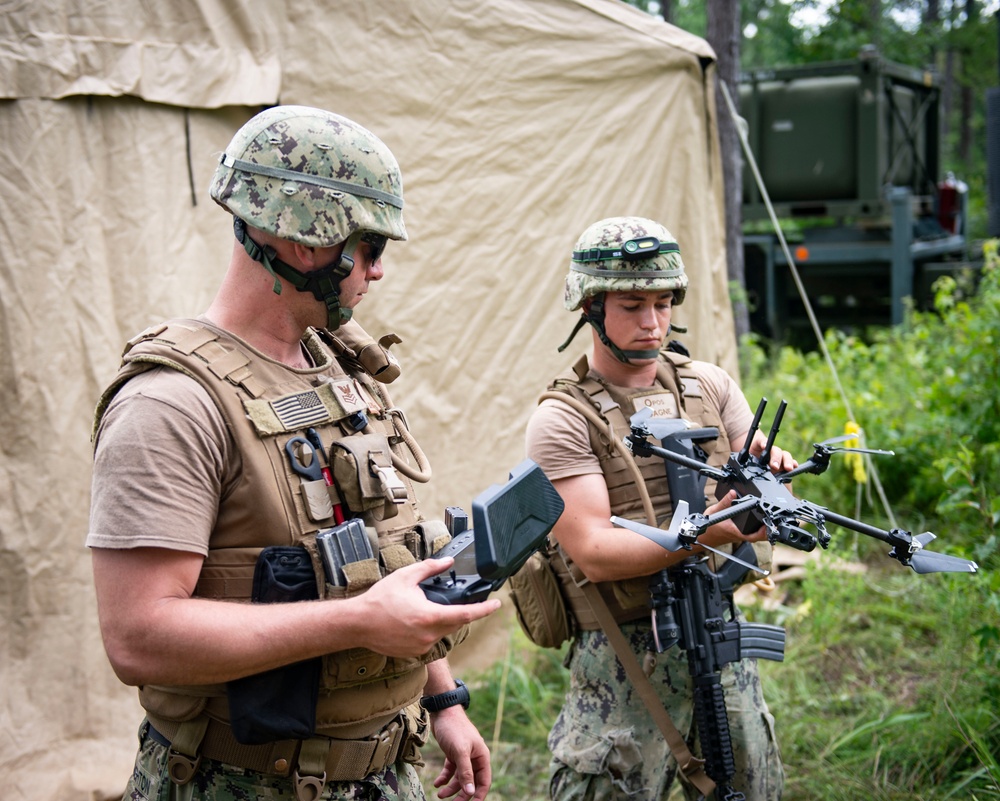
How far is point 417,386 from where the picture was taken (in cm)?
434

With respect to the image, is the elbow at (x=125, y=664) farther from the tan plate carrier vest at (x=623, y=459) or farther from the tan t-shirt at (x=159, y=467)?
the tan plate carrier vest at (x=623, y=459)

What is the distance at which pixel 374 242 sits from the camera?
1.90m

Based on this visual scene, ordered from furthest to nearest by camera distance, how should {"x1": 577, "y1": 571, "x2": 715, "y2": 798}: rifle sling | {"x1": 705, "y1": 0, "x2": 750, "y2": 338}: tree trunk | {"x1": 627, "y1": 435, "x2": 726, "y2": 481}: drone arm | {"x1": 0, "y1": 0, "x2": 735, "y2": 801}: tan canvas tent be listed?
1. {"x1": 705, "y1": 0, "x2": 750, "y2": 338}: tree trunk
2. {"x1": 0, "y1": 0, "x2": 735, "y2": 801}: tan canvas tent
3. {"x1": 577, "y1": 571, "x2": 715, "y2": 798}: rifle sling
4. {"x1": 627, "y1": 435, "x2": 726, "y2": 481}: drone arm

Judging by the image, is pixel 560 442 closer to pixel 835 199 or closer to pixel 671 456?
pixel 671 456

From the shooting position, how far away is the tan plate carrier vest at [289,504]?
1724mm

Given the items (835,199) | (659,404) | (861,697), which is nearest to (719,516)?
(659,404)

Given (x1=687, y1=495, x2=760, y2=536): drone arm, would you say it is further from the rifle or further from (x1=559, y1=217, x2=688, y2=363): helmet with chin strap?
(x1=559, y1=217, x2=688, y2=363): helmet with chin strap

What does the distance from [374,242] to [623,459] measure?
41.1 inches

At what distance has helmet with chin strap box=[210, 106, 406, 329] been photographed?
1.78 meters

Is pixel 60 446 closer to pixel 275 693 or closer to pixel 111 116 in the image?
pixel 111 116

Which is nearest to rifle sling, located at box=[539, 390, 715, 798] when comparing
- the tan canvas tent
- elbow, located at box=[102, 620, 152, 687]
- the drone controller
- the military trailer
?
the drone controller

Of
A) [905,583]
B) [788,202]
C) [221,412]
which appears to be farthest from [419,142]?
[788,202]

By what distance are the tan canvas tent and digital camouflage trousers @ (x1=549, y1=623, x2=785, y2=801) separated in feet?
5.77

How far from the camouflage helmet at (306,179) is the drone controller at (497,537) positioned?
543mm
